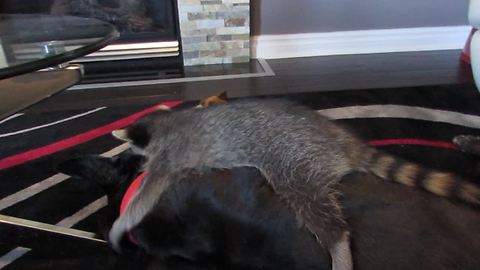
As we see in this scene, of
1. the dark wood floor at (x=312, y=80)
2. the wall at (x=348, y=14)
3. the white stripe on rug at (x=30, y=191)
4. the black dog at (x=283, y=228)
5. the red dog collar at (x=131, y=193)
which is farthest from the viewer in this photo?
the wall at (x=348, y=14)

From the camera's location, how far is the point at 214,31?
235cm

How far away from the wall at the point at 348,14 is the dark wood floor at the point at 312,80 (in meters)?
0.21

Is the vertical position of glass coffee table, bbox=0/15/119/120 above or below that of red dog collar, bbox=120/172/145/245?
above

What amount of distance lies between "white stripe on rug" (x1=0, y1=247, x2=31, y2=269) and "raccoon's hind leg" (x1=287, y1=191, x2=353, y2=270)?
0.72 meters

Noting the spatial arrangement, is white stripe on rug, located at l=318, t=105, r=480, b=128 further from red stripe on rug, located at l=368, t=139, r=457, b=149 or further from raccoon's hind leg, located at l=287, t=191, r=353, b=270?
raccoon's hind leg, located at l=287, t=191, r=353, b=270

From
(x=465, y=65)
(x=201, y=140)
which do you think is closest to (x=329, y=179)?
(x=201, y=140)

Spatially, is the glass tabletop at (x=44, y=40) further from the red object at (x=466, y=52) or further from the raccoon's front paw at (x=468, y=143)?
the red object at (x=466, y=52)

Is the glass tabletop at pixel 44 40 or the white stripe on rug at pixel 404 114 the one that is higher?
the glass tabletop at pixel 44 40

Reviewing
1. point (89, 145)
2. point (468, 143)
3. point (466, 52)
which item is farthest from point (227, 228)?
point (466, 52)

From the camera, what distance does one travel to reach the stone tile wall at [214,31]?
7.54ft

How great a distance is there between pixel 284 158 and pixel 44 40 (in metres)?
0.65

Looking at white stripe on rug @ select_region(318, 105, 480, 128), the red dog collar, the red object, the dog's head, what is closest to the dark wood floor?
the red object

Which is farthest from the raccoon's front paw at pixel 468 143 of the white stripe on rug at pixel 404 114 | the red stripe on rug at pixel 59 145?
the red stripe on rug at pixel 59 145

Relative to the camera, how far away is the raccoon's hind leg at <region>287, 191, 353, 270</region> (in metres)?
0.67
